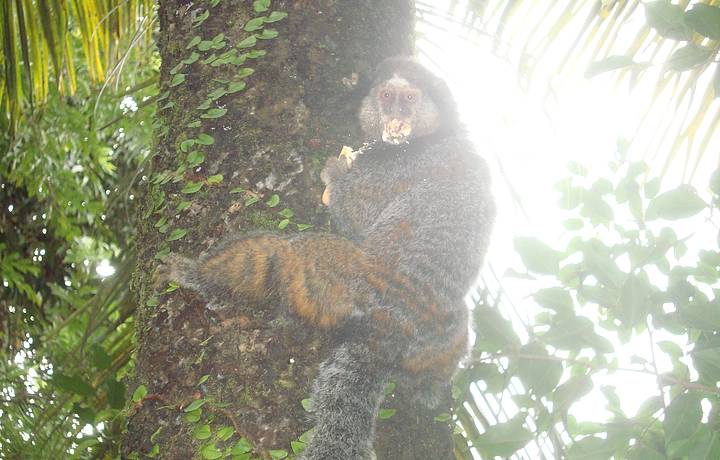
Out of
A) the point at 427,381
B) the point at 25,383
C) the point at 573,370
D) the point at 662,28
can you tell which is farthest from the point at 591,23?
the point at 25,383

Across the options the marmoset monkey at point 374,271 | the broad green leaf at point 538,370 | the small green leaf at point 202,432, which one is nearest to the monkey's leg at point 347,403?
the marmoset monkey at point 374,271

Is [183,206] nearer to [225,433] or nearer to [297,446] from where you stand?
[225,433]

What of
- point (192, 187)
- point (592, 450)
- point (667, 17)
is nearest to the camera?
point (667, 17)

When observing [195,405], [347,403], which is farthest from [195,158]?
[347,403]

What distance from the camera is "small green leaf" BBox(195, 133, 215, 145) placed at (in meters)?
2.43

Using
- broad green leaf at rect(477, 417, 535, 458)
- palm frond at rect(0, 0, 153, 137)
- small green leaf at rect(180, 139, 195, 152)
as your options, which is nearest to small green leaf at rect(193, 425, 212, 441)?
broad green leaf at rect(477, 417, 535, 458)

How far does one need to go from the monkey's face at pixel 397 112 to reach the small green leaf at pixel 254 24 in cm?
50

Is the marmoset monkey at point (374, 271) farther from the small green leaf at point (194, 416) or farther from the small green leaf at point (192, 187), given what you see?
the small green leaf at point (194, 416)

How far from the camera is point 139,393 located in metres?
2.10

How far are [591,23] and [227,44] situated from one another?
1664 millimetres

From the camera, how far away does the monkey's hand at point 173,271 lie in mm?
2258

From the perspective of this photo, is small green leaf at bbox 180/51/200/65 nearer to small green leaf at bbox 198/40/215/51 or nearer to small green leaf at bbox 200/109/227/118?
small green leaf at bbox 198/40/215/51

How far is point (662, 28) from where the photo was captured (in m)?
2.05

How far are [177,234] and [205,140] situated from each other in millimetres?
355
